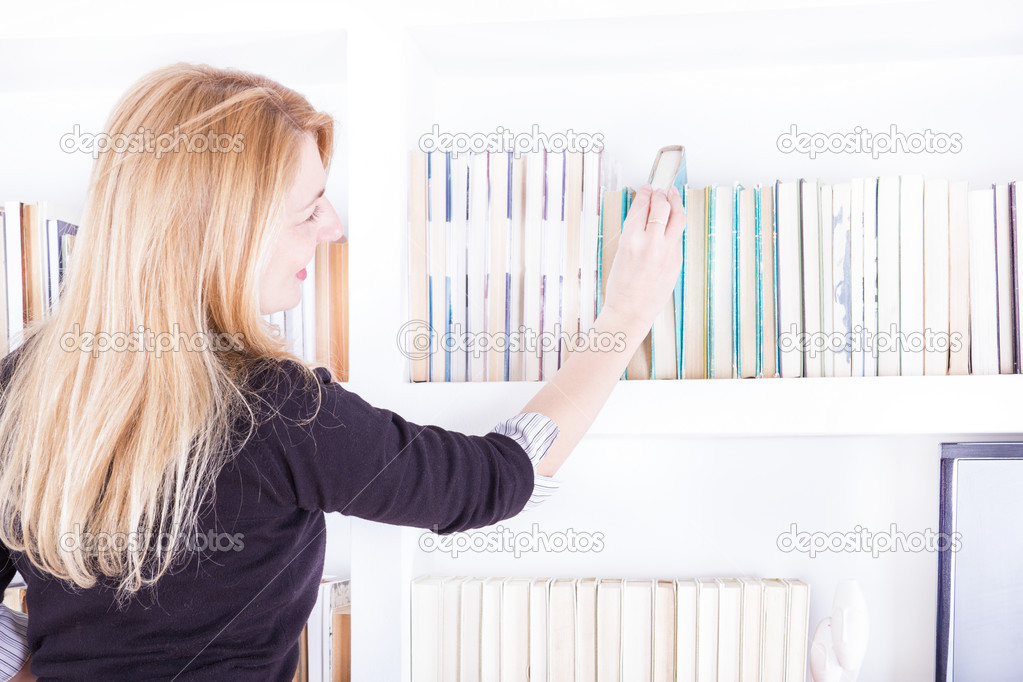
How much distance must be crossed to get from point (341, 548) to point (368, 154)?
64 cm

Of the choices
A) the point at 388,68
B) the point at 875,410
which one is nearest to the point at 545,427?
the point at 875,410

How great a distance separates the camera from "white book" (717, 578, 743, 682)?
3.23 feet

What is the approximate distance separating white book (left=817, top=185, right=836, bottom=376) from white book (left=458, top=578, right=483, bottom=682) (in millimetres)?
545

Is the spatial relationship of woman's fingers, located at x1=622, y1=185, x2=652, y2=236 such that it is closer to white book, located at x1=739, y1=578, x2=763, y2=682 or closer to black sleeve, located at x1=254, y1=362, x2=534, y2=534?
black sleeve, located at x1=254, y1=362, x2=534, y2=534

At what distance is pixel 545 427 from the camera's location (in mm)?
840

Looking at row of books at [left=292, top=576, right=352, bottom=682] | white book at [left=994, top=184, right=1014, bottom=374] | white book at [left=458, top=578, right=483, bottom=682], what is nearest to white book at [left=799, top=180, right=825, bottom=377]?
white book at [left=994, top=184, right=1014, bottom=374]

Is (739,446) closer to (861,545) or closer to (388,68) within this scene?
(861,545)

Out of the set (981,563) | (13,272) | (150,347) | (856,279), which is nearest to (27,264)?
(13,272)

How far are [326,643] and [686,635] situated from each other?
50cm

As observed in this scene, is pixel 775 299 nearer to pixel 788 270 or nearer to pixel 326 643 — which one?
pixel 788 270

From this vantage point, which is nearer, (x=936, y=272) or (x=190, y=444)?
(x=190, y=444)

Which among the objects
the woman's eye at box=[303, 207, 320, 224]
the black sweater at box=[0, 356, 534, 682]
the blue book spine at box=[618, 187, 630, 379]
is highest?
the blue book spine at box=[618, 187, 630, 379]

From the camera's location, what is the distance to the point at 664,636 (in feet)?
3.28

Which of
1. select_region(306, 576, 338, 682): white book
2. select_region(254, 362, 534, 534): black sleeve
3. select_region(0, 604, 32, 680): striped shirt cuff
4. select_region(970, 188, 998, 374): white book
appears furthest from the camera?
select_region(306, 576, 338, 682): white book
